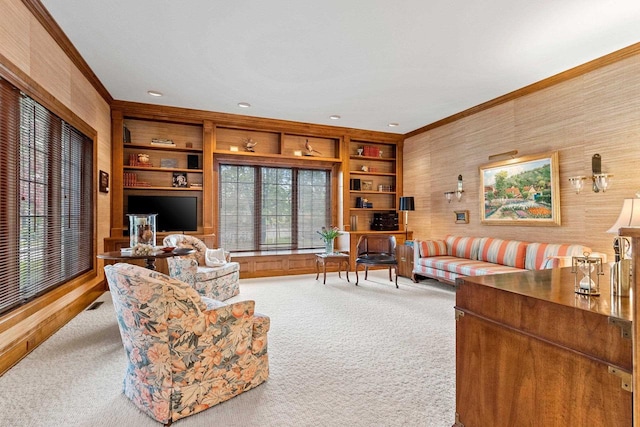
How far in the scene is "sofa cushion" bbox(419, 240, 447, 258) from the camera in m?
5.48

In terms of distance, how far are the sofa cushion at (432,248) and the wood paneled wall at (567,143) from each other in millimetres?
460

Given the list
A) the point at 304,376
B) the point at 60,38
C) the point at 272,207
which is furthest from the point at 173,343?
the point at 272,207

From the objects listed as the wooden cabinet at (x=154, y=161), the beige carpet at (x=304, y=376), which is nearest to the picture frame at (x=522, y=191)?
the beige carpet at (x=304, y=376)

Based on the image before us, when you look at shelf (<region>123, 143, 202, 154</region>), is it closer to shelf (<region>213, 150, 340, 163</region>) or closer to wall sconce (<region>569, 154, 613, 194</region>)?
shelf (<region>213, 150, 340, 163</region>)

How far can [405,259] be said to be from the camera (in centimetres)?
596

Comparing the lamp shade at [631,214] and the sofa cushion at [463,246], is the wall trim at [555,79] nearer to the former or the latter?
the lamp shade at [631,214]

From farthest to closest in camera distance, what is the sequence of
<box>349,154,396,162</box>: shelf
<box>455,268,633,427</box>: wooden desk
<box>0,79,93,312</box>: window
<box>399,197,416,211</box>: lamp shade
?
<box>349,154,396,162</box>: shelf < <box>399,197,416,211</box>: lamp shade < <box>0,79,93,312</box>: window < <box>455,268,633,427</box>: wooden desk

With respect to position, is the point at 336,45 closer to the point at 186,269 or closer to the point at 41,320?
the point at 186,269

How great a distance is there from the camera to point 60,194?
3.56 meters

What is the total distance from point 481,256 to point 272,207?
3.91m

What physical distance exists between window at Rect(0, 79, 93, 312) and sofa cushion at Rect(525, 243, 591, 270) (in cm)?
525

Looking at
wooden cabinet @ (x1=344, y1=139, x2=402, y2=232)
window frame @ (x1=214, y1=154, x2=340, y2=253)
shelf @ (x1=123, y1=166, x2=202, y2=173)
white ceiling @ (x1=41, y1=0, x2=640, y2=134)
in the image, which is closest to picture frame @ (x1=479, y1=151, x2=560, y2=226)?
white ceiling @ (x1=41, y1=0, x2=640, y2=134)

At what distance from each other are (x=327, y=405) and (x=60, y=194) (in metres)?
3.60

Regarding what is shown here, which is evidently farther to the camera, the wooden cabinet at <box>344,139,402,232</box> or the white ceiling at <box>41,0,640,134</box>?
the wooden cabinet at <box>344,139,402,232</box>
